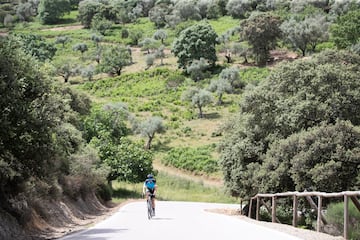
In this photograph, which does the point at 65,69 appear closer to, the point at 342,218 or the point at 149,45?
the point at 149,45

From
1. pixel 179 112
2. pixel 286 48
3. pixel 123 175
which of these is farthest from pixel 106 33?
pixel 123 175

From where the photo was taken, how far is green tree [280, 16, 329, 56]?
285ft

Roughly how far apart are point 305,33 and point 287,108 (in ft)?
216

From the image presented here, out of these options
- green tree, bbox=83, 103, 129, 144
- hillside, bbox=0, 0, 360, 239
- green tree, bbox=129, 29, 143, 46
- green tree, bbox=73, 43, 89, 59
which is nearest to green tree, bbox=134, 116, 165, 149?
hillside, bbox=0, 0, 360, 239

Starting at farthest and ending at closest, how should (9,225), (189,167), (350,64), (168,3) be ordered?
1. (168,3)
2. (189,167)
3. (350,64)
4. (9,225)

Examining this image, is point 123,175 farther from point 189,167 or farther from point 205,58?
point 205,58

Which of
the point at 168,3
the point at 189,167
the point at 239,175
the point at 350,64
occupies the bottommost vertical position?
the point at 189,167

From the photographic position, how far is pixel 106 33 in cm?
13212

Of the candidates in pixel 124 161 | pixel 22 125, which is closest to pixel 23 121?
pixel 22 125

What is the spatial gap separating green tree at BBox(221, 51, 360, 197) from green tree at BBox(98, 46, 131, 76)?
68.0 metres

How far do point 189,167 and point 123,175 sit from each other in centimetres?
1311

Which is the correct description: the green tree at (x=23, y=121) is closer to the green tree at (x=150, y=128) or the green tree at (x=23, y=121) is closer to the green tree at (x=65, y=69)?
the green tree at (x=150, y=128)

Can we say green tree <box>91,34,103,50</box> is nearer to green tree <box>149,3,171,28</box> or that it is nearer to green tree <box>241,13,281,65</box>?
green tree <box>149,3,171,28</box>

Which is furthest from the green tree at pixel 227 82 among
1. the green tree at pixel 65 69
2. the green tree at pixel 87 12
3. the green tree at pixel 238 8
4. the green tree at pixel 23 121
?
the green tree at pixel 87 12
